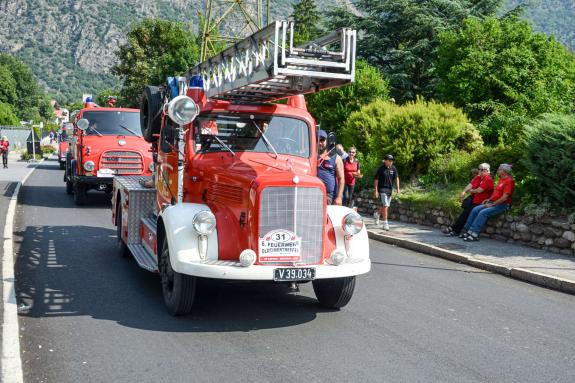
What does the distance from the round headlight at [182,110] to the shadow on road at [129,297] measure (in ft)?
6.98

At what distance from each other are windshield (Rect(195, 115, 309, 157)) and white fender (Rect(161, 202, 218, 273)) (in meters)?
1.24

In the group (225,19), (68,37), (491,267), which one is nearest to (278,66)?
(491,267)

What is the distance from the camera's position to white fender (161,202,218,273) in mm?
6246

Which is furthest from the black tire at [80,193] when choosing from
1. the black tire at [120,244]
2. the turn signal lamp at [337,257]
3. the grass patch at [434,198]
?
the turn signal lamp at [337,257]

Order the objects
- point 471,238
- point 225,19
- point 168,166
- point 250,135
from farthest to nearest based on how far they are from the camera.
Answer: point 225,19
point 471,238
point 168,166
point 250,135

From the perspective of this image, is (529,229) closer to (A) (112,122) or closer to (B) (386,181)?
(B) (386,181)

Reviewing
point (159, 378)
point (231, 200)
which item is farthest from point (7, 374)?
point (231, 200)

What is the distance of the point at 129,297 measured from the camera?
7.52 metres

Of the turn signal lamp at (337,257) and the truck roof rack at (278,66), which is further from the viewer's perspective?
the turn signal lamp at (337,257)

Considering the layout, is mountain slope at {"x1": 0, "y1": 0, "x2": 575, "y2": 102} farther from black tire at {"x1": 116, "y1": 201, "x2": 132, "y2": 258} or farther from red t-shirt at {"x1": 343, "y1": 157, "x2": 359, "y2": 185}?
black tire at {"x1": 116, "y1": 201, "x2": 132, "y2": 258}

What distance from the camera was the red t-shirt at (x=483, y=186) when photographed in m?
12.6

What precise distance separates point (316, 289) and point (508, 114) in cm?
1304

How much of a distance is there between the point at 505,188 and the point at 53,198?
12729 millimetres

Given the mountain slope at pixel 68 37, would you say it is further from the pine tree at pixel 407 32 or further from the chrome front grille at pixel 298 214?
the chrome front grille at pixel 298 214
